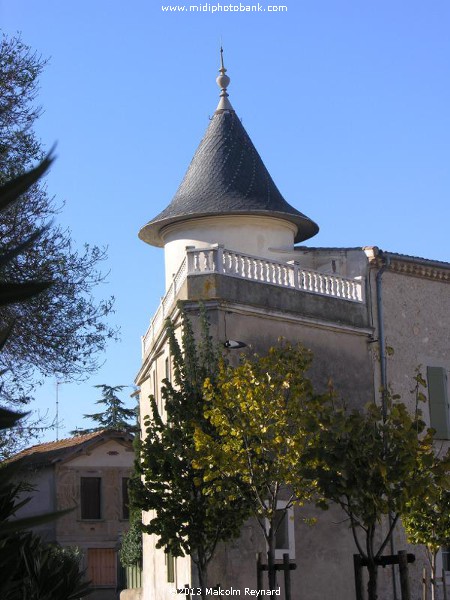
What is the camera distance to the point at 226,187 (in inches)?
1070

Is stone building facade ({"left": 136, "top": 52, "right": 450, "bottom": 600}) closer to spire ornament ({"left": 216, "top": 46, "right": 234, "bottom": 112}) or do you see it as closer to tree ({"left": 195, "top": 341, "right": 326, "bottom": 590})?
spire ornament ({"left": 216, "top": 46, "right": 234, "bottom": 112})

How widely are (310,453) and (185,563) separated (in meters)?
9.63

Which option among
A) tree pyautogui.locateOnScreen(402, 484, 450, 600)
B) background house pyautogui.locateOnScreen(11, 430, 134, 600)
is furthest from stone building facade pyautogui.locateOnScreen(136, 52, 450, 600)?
background house pyautogui.locateOnScreen(11, 430, 134, 600)

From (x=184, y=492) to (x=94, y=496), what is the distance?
24029mm

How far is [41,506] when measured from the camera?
139 ft

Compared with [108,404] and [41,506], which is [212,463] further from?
[108,404]

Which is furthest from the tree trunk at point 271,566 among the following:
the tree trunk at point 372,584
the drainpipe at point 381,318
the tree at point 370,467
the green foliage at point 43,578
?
the drainpipe at point 381,318

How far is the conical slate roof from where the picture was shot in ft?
87.4

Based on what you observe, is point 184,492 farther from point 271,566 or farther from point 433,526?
point 433,526

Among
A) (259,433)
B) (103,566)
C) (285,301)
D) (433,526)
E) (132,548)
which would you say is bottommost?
(103,566)

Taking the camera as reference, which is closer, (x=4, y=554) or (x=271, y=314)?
(x=4, y=554)

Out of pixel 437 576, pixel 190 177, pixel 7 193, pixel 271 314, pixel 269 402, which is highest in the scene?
pixel 190 177

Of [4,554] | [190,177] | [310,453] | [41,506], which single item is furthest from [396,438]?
[41,506]

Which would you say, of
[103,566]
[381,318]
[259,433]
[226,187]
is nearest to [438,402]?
[381,318]
